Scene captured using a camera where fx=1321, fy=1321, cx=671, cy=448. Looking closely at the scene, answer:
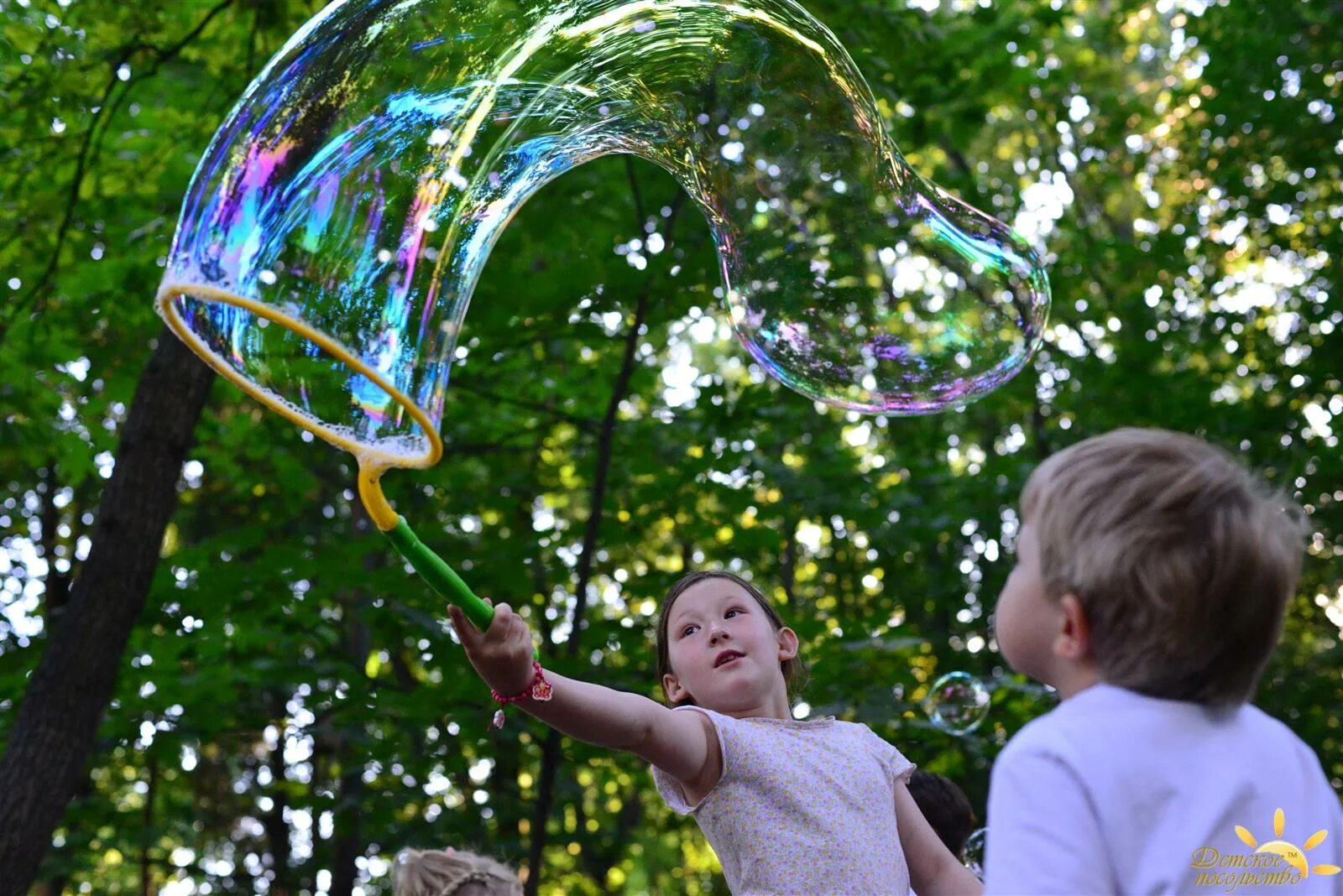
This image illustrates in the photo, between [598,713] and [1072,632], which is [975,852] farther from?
[1072,632]

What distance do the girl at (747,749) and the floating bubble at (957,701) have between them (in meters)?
2.80

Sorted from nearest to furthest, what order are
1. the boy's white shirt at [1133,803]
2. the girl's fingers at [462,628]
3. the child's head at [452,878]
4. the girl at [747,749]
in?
the boy's white shirt at [1133,803] → the girl's fingers at [462,628] → the girl at [747,749] → the child's head at [452,878]

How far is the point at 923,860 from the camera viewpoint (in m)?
2.47

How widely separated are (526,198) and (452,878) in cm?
170

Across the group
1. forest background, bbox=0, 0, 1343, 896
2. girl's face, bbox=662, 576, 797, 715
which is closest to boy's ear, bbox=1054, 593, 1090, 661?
girl's face, bbox=662, 576, 797, 715

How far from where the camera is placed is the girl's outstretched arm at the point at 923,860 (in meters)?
2.45

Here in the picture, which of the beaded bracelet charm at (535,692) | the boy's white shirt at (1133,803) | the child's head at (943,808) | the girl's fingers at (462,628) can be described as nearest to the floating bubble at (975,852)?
the child's head at (943,808)

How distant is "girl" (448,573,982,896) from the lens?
190 cm

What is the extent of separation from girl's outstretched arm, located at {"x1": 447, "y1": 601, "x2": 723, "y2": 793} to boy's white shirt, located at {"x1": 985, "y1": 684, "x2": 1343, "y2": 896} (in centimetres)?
70

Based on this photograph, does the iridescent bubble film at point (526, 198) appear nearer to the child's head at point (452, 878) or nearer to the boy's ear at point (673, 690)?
the boy's ear at point (673, 690)

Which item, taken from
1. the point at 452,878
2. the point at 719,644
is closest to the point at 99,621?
the point at 452,878

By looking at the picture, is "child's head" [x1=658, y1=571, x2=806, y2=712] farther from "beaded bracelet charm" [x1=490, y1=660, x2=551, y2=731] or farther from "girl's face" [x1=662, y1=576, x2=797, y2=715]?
"beaded bracelet charm" [x1=490, y1=660, x2=551, y2=731]

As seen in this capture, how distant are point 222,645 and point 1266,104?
733cm

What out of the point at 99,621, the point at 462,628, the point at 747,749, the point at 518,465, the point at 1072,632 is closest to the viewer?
the point at 1072,632
